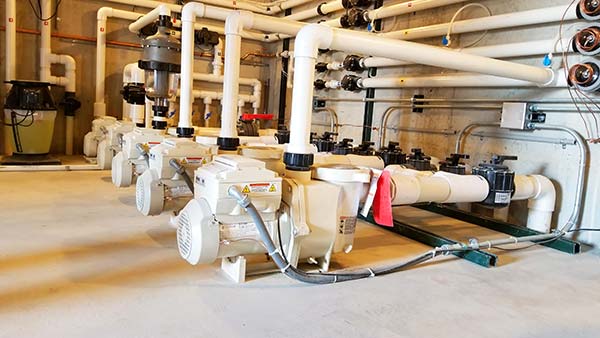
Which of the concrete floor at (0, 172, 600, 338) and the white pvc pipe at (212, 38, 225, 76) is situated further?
the white pvc pipe at (212, 38, 225, 76)

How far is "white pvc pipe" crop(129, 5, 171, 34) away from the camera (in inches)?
155

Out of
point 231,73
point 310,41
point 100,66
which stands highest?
point 100,66

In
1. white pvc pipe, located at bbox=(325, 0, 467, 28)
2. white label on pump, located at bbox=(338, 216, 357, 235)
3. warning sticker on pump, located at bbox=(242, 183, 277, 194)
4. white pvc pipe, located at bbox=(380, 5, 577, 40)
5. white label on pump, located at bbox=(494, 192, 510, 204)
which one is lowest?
white label on pump, located at bbox=(338, 216, 357, 235)

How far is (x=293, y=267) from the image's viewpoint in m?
2.07

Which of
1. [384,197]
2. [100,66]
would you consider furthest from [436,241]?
[100,66]

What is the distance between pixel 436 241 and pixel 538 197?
0.91 m

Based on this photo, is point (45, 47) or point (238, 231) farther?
point (45, 47)

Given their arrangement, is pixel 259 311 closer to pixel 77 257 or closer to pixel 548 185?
pixel 77 257

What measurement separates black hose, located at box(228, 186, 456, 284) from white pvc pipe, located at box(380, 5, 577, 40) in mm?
1965

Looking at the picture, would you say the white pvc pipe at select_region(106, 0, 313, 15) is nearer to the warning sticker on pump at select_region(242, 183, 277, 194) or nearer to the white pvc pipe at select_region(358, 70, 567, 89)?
the white pvc pipe at select_region(358, 70, 567, 89)

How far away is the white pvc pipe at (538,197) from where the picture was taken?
3125 millimetres

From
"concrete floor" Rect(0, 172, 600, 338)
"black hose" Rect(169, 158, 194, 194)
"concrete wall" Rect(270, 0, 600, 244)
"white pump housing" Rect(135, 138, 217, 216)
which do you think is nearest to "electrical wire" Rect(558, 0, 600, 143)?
"concrete wall" Rect(270, 0, 600, 244)

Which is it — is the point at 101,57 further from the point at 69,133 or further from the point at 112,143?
the point at 112,143

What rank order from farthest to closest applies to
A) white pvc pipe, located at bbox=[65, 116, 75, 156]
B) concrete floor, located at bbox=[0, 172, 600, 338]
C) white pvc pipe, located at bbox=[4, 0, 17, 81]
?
white pvc pipe, located at bbox=[65, 116, 75, 156], white pvc pipe, located at bbox=[4, 0, 17, 81], concrete floor, located at bbox=[0, 172, 600, 338]
